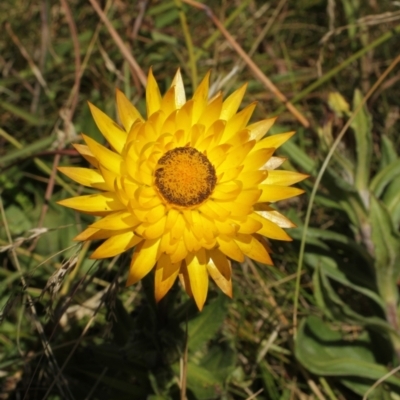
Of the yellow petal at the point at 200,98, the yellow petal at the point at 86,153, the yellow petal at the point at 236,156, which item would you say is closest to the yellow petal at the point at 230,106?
the yellow petal at the point at 200,98

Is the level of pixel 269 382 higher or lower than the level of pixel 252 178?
lower

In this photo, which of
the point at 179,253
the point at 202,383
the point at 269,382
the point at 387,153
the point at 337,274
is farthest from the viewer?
the point at 387,153

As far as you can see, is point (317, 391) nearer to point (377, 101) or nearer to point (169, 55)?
point (377, 101)

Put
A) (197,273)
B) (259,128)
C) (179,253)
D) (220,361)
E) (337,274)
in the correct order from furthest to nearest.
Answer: (337,274) < (220,361) < (259,128) < (197,273) < (179,253)

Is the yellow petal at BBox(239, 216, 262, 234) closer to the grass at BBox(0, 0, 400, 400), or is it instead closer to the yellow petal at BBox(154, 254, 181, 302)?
the yellow petal at BBox(154, 254, 181, 302)

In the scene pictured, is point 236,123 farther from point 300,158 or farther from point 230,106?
point 300,158

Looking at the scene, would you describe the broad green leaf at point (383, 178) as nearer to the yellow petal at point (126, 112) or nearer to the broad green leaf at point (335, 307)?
the broad green leaf at point (335, 307)

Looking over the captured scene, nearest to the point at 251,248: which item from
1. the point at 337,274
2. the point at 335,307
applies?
the point at 335,307
